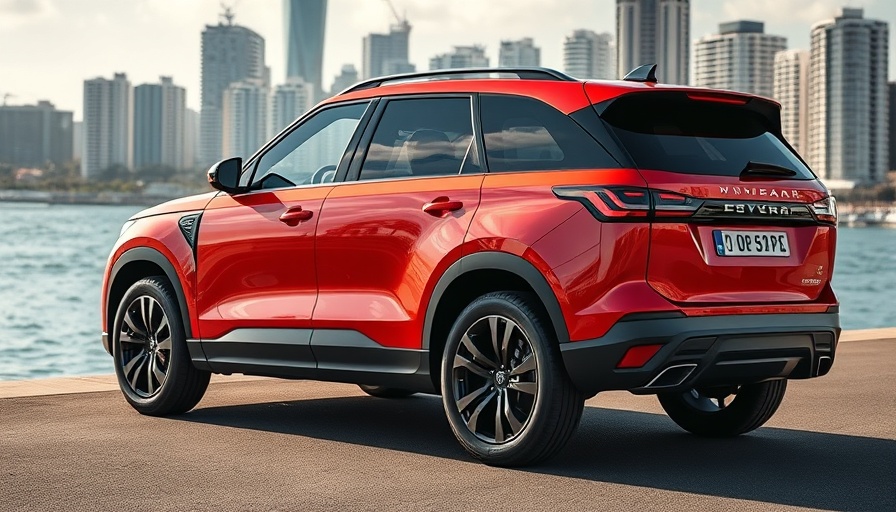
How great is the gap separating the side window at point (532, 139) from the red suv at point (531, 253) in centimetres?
1

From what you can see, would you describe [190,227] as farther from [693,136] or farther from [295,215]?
[693,136]

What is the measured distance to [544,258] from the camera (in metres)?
5.42

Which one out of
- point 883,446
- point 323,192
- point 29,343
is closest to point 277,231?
point 323,192

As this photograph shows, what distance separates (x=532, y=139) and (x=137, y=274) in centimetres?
315

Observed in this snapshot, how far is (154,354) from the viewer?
7.51m

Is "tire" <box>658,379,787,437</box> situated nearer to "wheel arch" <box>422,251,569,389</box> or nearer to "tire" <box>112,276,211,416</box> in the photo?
"wheel arch" <box>422,251,569,389</box>

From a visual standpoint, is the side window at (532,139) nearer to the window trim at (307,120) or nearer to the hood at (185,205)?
the window trim at (307,120)

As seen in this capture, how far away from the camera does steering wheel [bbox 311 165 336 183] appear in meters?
6.66

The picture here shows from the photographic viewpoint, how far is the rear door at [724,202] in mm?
5340

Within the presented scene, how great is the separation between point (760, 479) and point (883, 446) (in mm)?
1285

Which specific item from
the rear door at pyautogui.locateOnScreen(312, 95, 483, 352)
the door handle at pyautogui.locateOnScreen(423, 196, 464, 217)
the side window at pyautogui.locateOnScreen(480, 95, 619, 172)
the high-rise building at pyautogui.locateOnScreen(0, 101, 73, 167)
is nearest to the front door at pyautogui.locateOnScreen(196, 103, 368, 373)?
the rear door at pyautogui.locateOnScreen(312, 95, 483, 352)

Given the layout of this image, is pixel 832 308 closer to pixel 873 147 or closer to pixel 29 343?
pixel 29 343

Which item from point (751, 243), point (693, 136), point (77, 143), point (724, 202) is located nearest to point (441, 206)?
point (693, 136)

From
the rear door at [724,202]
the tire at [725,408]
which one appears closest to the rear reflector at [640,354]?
the rear door at [724,202]
